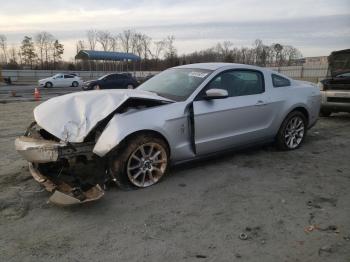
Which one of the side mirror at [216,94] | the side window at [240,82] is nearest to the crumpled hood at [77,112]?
the side mirror at [216,94]

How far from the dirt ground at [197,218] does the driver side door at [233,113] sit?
47cm

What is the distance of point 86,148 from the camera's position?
442cm

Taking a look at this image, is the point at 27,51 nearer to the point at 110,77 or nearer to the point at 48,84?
the point at 48,84

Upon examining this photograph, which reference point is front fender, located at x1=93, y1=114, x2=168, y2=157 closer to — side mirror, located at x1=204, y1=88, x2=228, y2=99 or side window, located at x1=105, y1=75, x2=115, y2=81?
side mirror, located at x1=204, y1=88, x2=228, y2=99

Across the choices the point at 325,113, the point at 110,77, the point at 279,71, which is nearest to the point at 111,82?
the point at 110,77

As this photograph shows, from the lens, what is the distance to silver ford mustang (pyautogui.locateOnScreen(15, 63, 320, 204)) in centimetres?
430

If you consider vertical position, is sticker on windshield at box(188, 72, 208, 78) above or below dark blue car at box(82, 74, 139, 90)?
above

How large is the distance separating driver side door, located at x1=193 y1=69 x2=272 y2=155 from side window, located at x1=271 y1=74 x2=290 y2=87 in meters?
0.29

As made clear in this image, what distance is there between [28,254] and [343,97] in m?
8.97

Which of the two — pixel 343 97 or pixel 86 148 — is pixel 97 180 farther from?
pixel 343 97

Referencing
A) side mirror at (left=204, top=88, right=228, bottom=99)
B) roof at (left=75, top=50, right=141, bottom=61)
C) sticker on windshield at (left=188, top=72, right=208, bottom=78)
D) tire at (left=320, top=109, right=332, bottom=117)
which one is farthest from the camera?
roof at (left=75, top=50, right=141, bottom=61)

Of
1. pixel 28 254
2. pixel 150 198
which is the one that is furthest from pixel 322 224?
pixel 28 254

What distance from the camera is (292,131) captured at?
260 inches

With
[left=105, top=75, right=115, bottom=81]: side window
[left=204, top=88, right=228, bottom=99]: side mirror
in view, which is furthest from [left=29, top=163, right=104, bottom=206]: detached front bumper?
[left=105, top=75, right=115, bottom=81]: side window
